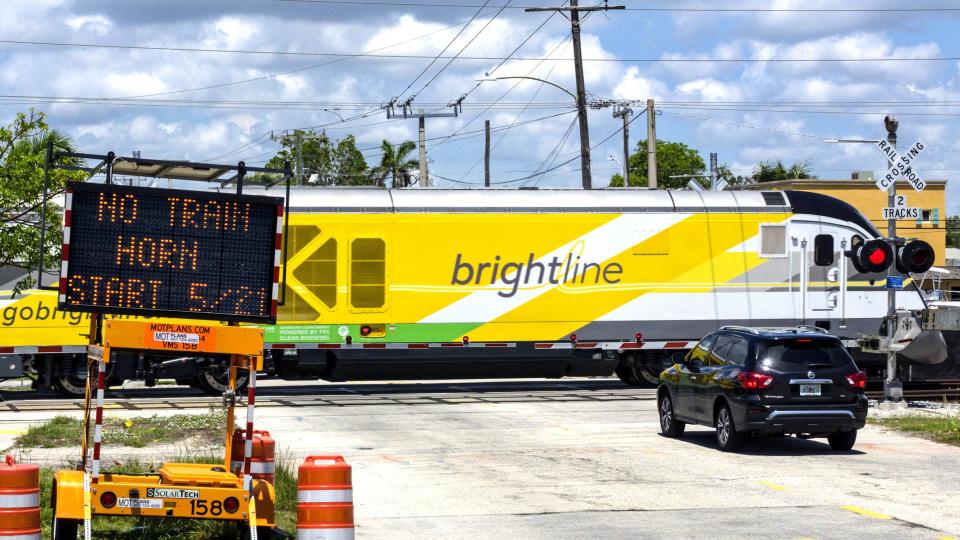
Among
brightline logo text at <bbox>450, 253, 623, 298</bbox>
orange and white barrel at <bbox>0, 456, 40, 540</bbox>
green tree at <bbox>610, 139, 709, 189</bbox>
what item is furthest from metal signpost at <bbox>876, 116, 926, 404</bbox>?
green tree at <bbox>610, 139, 709, 189</bbox>

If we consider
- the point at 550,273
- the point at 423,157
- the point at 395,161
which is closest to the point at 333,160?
the point at 395,161

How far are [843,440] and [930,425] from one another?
304 cm

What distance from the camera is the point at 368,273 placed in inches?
1080

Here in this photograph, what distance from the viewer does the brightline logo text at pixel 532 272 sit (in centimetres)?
2814

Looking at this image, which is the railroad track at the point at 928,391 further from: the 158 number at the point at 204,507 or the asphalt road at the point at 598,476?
the 158 number at the point at 204,507

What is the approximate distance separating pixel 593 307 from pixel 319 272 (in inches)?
234

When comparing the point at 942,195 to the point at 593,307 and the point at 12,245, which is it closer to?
the point at 593,307

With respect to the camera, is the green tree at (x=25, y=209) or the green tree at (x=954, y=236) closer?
the green tree at (x=25, y=209)

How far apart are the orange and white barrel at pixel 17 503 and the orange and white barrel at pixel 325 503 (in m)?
1.90

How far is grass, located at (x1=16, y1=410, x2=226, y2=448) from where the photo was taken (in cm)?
1841

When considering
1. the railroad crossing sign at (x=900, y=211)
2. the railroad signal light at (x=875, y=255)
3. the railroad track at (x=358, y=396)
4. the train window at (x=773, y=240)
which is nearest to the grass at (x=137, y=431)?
the railroad track at (x=358, y=396)

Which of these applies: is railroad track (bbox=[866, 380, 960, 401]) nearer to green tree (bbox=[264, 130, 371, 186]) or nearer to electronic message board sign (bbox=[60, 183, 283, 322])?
electronic message board sign (bbox=[60, 183, 283, 322])

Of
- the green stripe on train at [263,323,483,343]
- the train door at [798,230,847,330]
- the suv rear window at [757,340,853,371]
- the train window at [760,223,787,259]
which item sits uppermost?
the train window at [760,223,787,259]

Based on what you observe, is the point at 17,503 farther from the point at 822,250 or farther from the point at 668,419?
the point at 822,250
